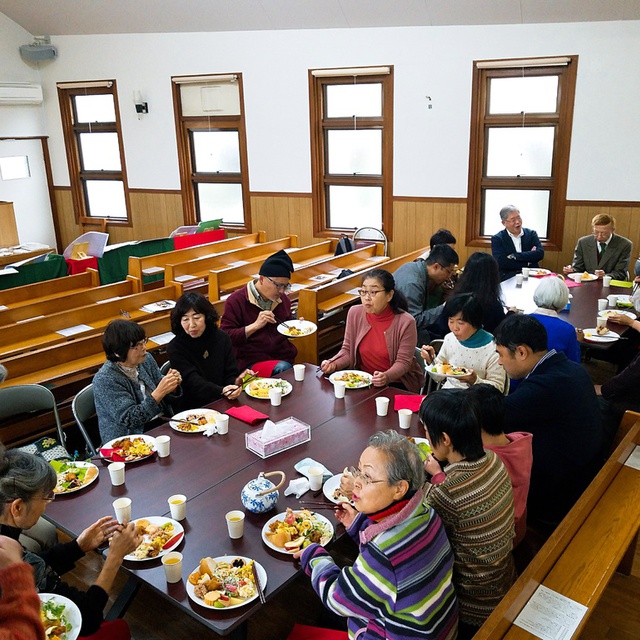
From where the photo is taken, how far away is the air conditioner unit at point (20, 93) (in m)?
9.27

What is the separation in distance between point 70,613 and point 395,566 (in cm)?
106

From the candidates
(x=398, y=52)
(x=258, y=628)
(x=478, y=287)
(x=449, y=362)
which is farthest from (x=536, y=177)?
(x=258, y=628)

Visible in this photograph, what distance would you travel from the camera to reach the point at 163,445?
2838 millimetres

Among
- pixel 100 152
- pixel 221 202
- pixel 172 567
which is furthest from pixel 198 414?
pixel 100 152

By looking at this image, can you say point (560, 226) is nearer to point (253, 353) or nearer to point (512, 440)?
point (253, 353)

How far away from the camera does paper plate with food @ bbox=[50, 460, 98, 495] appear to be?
8.53 feet

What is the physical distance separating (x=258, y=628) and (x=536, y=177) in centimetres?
589

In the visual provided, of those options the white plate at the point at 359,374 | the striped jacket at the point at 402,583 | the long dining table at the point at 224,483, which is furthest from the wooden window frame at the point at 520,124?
the striped jacket at the point at 402,583

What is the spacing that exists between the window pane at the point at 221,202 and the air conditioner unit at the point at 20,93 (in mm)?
3098

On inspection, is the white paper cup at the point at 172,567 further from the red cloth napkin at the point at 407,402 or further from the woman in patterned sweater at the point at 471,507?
the red cloth napkin at the point at 407,402

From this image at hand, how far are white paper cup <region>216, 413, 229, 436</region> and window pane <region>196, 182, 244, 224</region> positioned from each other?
631 centimetres

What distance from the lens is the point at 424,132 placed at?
736 cm

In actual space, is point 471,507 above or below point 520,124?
below

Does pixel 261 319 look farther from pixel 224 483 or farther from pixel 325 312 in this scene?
pixel 224 483
